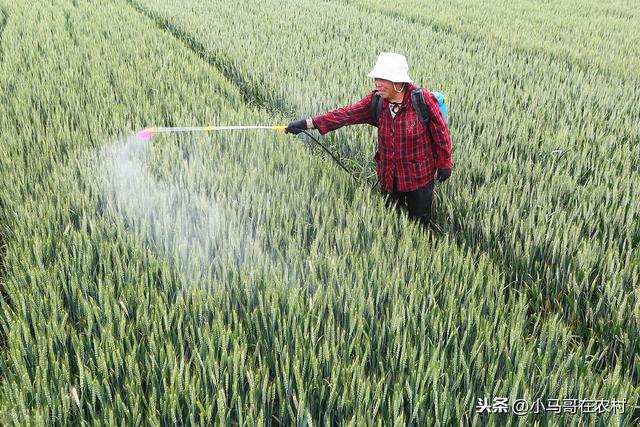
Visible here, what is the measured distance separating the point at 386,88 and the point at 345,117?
39cm

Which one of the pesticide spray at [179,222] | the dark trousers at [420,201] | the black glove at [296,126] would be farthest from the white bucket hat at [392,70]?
the pesticide spray at [179,222]

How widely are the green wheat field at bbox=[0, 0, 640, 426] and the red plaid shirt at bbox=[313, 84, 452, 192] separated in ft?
0.69

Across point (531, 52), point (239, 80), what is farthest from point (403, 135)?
point (531, 52)

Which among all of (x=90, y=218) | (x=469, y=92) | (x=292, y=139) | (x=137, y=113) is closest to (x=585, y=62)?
(x=469, y=92)

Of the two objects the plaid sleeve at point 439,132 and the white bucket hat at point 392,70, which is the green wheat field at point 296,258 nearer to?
the plaid sleeve at point 439,132

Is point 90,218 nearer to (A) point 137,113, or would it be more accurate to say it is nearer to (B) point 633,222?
(A) point 137,113

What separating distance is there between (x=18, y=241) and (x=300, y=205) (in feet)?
4.11

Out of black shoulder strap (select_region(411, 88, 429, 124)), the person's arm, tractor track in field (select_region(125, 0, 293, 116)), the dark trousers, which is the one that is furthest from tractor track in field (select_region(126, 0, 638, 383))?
black shoulder strap (select_region(411, 88, 429, 124))

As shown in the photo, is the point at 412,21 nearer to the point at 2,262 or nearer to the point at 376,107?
the point at 376,107

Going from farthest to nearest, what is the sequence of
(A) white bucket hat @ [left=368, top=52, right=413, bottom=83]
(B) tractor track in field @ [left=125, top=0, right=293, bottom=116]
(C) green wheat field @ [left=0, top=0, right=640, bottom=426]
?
(B) tractor track in field @ [left=125, top=0, right=293, bottom=116] → (A) white bucket hat @ [left=368, top=52, right=413, bottom=83] → (C) green wheat field @ [left=0, top=0, right=640, bottom=426]

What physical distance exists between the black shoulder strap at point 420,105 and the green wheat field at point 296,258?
0.50 metres

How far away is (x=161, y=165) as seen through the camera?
2.85 m

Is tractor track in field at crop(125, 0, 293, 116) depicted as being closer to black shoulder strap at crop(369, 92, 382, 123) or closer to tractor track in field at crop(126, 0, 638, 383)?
tractor track in field at crop(126, 0, 638, 383)

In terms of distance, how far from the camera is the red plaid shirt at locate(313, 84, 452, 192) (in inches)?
102
